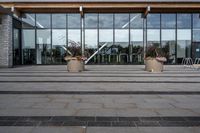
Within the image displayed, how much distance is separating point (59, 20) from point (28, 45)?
12.4 feet

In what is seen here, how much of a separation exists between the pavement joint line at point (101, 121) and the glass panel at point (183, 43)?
24700 mm

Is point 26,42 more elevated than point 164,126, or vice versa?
point 26,42

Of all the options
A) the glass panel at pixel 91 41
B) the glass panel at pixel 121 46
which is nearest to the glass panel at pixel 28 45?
Answer: the glass panel at pixel 91 41

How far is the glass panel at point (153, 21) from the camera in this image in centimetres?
2981

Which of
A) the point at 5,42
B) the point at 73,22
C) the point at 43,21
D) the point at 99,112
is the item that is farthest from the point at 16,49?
the point at 99,112

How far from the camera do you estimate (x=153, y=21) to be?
2986 cm

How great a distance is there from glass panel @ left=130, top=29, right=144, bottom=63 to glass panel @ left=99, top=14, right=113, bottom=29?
2.16 metres

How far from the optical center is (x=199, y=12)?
29781 millimetres

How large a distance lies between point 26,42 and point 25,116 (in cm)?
2480

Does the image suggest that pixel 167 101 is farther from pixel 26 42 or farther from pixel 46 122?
pixel 26 42

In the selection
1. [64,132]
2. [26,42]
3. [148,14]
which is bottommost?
[64,132]

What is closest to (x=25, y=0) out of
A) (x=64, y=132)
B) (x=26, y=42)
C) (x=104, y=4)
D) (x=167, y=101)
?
(x=26, y=42)

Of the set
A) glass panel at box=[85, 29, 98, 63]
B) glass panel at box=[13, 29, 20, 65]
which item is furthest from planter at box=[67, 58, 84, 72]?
glass panel at box=[85, 29, 98, 63]

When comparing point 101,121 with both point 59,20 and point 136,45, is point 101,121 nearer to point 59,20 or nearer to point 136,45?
point 136,45
